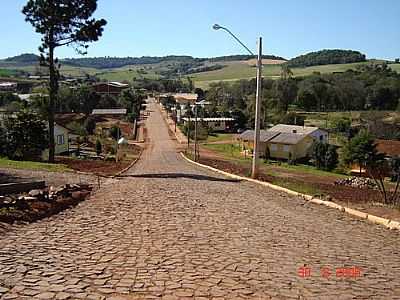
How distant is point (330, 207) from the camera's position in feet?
44.7

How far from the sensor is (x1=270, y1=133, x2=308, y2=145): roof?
60378mm

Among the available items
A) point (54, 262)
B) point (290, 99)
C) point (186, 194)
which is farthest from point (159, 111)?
point (54, 262)

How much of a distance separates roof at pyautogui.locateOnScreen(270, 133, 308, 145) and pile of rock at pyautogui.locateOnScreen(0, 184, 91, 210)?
157 ft

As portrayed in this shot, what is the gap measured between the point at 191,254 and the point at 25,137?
32.5 metres

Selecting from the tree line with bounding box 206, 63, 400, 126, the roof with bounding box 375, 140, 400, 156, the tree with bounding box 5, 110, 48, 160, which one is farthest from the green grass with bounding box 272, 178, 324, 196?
the tree line with bounding box 206, 63, 400, 126

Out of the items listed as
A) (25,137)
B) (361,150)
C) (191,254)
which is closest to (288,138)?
(361,150)

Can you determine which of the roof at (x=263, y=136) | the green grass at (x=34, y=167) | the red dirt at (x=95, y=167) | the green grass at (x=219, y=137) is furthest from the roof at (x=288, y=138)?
the green grass at (x=34, y=167)

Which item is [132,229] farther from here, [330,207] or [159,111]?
[159,111]

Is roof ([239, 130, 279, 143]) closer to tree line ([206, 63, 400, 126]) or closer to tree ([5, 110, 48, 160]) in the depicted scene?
tree ([5, 110, 48, 160])

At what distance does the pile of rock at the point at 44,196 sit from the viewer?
9969 mm

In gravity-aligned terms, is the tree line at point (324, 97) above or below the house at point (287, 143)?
above

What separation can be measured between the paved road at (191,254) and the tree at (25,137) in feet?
88.5

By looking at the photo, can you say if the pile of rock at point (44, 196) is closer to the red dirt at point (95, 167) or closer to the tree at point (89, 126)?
the red dirt at point (95, 167)

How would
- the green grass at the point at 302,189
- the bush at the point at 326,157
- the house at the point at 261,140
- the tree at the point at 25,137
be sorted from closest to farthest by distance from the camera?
1. the green grass at the point at 302,189
2. the tree at the point at 25,137
3. the bush at the point at 326,157
4. the house at the point at 261,140
